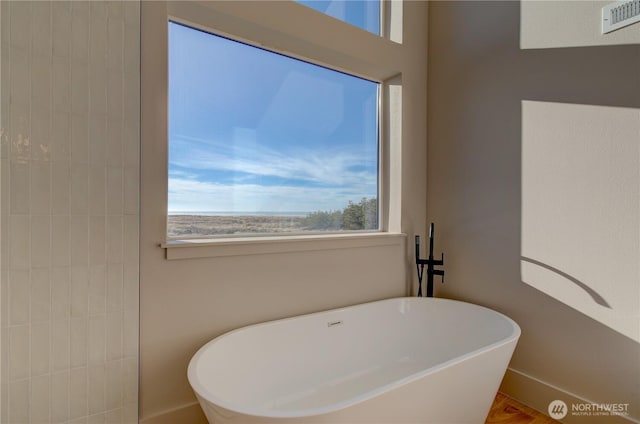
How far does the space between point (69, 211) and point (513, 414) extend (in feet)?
8.11

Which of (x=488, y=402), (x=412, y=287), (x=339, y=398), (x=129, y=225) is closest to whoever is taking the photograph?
(x=129, y=225)

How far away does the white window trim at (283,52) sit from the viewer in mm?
1536

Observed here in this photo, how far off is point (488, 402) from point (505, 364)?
8.0 inches

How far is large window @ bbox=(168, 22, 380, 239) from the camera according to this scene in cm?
179

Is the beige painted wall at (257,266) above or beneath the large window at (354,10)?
beneath

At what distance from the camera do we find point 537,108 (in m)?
1.91

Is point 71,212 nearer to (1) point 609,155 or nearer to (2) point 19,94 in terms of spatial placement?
(2) point 19,94

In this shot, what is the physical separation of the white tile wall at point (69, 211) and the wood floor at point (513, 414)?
1.88 m

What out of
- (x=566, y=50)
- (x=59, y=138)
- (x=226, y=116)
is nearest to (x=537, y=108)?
(x=566, y=50)

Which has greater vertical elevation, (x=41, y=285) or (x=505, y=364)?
(x=41, y=285)
